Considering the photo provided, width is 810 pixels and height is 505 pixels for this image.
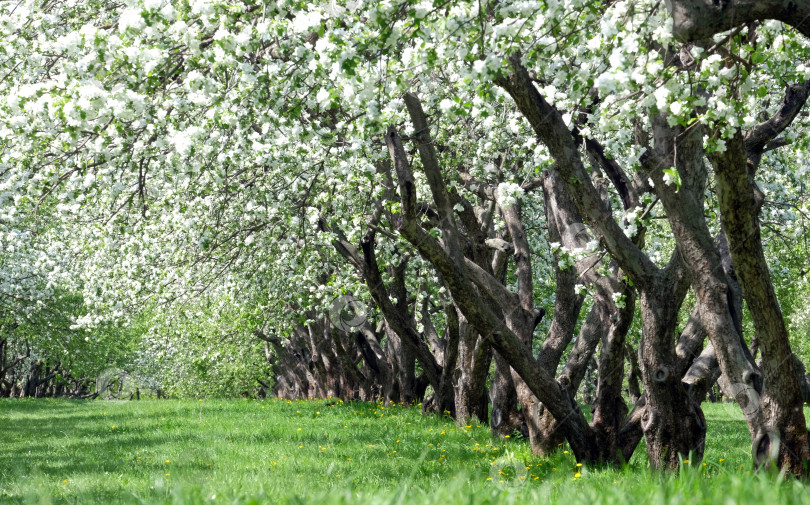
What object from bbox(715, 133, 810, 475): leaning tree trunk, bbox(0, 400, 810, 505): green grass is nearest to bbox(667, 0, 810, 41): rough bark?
bbox(715, 133, 810, 475): leaning tree trunk

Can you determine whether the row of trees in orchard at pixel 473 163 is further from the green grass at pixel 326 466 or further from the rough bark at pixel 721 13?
the green grass at pixel 326 466

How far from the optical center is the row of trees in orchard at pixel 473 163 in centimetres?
513

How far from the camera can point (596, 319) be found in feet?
33.4

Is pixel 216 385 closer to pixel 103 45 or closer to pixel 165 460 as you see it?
pixel 165 460

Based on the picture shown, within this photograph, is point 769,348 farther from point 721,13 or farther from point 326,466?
point 326,466

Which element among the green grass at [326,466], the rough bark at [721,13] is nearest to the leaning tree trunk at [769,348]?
the green grass at [326,466]

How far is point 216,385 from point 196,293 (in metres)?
24.5

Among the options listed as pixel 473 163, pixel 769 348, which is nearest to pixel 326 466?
pixel 769 348

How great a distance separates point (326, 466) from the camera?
29.1 feet

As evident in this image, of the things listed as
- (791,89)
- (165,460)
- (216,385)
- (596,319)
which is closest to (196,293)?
(165,460)

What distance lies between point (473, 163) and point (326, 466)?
5.38 m

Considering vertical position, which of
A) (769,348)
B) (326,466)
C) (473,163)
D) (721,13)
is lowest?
(326,466)

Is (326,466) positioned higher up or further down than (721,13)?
further down

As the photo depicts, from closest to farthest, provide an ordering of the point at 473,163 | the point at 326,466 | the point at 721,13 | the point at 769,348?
1. the point at 721,13
2. the point at 769,348
3. the point at 326,466
4. the point at 473,163
